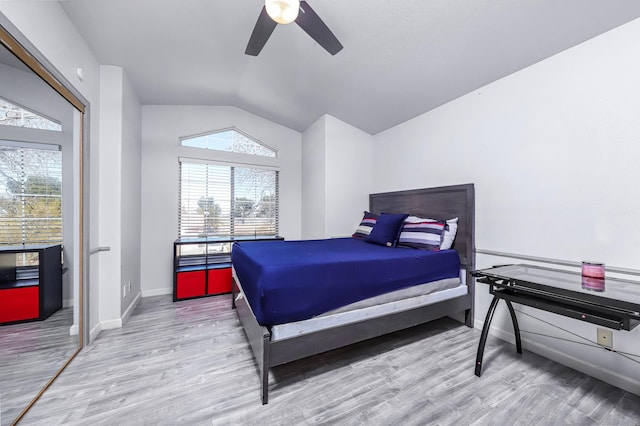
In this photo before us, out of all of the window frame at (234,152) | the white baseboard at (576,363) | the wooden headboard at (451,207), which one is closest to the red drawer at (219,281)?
the window frame at (234,152)

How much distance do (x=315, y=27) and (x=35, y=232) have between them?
2393mm

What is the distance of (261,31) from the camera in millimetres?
1738

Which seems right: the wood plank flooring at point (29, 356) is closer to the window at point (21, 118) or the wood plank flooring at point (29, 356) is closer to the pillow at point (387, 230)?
the window at point (21, 118)

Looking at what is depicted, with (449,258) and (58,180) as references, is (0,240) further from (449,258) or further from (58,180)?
(449,258)

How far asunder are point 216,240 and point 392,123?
319 cm

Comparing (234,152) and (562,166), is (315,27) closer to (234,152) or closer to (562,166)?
(562,166)

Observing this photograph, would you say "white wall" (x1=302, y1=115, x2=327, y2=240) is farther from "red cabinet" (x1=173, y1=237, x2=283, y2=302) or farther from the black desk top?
the black desk top

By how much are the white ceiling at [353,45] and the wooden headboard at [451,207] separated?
1.08 m

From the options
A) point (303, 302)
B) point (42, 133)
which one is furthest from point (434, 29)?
point (42, 133)

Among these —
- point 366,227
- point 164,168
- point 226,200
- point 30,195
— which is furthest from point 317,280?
point 164,168

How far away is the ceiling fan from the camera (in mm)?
1358

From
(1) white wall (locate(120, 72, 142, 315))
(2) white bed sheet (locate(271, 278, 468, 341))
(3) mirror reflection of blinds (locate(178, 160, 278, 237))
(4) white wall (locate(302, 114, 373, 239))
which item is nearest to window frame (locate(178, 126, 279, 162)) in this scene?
(3) mirror reflection of blinds (locate(178, 160, 278, 237))

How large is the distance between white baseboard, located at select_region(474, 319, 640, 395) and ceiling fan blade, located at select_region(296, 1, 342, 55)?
2.99 metres

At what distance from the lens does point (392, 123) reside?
355cm
